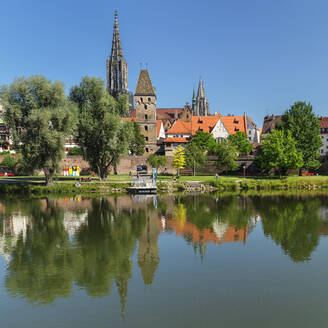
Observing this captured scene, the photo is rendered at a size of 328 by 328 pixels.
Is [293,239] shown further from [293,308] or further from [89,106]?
[89,106]

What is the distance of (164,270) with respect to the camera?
709 inches

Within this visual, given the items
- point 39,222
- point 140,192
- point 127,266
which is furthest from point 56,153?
point 127,266

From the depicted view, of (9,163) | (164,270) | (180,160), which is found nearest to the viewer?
(164,270)

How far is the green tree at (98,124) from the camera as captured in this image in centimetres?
5488

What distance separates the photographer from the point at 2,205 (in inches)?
1665

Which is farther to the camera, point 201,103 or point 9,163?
point 201,103

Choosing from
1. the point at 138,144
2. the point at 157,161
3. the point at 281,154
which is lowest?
the point at 157,161

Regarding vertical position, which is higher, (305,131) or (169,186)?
(305,131)

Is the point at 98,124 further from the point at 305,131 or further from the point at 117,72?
the point at 117,72

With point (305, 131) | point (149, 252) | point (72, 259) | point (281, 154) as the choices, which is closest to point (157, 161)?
point (281, 154)

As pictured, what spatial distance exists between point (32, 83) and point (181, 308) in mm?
44449

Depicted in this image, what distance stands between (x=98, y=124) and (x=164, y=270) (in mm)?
40012

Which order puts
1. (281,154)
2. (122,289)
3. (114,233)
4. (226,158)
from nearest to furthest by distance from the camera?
(122,289) < (114,233) < (281,154) < (226,158)

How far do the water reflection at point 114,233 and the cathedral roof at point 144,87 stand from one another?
54.2 meters
